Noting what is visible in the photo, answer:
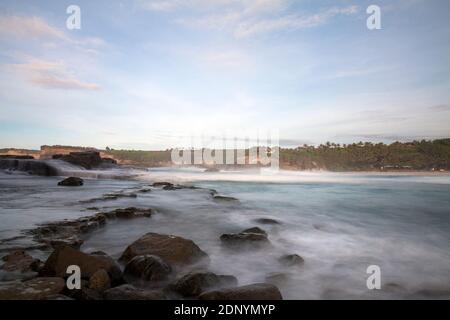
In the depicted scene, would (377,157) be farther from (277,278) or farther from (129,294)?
(129,294)

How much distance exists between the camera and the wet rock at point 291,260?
17.4 feet

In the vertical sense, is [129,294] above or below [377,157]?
below

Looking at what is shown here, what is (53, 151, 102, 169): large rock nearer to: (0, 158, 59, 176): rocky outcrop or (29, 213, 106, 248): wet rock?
(0, 158, 59, 176): rocky outcrop

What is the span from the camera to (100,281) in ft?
11.9

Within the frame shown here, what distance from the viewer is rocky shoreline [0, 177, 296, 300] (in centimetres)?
328

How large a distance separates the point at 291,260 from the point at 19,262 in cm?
445

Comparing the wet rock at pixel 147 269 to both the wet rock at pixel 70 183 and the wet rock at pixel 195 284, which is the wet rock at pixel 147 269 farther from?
the wet rock at pixel 70 183

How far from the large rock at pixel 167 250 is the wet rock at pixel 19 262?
132 centimetres

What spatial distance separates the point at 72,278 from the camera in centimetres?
353

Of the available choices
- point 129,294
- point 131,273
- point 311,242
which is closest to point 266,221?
point 311,242

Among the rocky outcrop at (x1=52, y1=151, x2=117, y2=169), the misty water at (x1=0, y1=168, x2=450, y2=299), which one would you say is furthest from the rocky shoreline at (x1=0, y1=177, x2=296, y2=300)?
the rocky outcrop at (x1=52, y1=151, x2=117, y2=169)
